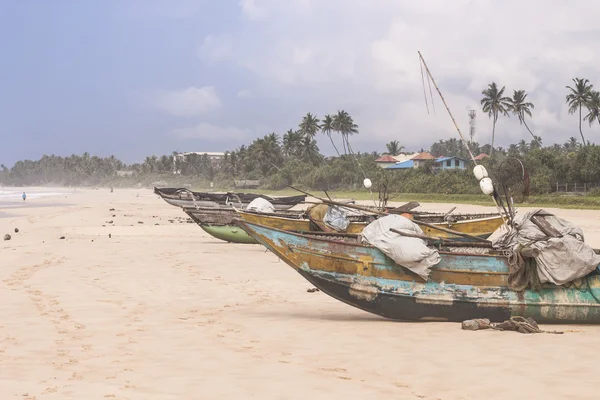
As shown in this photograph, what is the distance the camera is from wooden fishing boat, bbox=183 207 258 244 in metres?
21.8

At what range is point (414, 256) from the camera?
8.70 metres

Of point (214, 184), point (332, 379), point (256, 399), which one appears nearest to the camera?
point (256, 399)

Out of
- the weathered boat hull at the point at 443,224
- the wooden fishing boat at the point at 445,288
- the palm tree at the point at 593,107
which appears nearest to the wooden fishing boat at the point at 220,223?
the weathered boat hull at the point at 443,224

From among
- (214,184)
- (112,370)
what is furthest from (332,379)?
(214,184)

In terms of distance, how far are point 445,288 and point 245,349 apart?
109 inches

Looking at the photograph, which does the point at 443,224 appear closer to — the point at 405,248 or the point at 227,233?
the point at 405,248

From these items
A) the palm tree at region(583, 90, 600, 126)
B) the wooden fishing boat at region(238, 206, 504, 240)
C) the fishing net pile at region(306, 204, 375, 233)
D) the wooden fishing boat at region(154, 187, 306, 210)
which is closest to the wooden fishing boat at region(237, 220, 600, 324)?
the fishing net pile at region(306, 204, 375, 233)

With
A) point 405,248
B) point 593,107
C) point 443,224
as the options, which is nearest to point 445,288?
point 405,248

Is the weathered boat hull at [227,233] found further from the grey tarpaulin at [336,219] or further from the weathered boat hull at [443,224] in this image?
the grey tarpaulin at [336,219]

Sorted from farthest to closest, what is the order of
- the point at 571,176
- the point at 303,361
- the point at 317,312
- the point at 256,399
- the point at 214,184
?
the point at 214,184
the point at 571,176
the point at 317,312
the point at 303,361
the point at 256,399

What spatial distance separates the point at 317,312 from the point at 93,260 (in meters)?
8.45

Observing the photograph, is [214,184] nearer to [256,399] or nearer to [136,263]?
[136,263]

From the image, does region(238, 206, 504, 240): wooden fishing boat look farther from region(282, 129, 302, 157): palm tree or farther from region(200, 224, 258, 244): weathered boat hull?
region(282, 129, 302, 157): palm tree

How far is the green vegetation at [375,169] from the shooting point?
44.1 m
